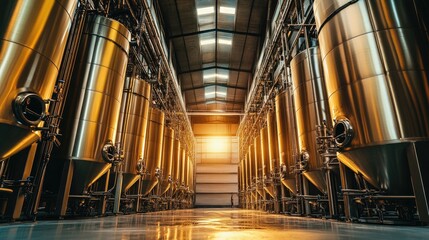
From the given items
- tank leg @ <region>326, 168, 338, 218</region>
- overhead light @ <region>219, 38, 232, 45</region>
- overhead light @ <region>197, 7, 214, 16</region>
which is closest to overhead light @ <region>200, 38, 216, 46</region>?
overhead light @ <region>219, 38, 232, 45</region>

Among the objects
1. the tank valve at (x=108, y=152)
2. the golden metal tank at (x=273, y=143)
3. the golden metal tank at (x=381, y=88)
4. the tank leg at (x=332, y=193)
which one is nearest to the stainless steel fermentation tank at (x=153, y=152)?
the tank valve at (x=108, y=152)

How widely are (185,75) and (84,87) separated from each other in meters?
15.1

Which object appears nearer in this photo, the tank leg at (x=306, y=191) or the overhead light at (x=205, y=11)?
the tank leg at (x=306, y=191)

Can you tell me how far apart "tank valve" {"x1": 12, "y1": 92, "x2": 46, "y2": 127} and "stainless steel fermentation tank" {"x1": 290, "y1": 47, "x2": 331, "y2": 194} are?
4.80 metres

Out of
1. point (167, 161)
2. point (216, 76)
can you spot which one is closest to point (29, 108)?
point (167, 161)

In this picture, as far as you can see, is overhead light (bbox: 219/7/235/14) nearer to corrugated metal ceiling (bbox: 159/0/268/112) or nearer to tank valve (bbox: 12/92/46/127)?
corrugated metal ceiling (bbox: 159/0/268/112)

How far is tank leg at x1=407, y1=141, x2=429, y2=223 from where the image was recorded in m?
2.93

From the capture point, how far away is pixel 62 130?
4566 millimetres

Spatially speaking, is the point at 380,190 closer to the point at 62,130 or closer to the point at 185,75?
the point at 62,130

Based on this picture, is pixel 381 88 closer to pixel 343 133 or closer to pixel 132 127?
pixel 343 133

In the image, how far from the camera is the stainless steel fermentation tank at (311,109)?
5.34 metres

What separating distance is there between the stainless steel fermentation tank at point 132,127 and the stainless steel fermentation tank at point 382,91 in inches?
207

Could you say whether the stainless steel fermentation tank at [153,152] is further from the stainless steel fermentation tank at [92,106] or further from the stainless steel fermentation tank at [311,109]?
the stainless steel fermentation tank at [311,109]

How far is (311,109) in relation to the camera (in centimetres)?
561
